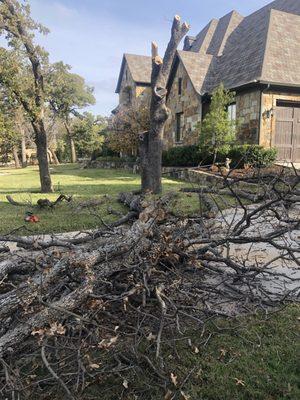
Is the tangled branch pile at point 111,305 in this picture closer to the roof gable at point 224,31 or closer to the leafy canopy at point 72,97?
Answer: the roof gable at point 224,31

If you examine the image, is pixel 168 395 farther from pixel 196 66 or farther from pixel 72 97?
pixel 72 97

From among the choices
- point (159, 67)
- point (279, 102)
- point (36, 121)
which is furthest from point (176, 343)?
point (279, 102)

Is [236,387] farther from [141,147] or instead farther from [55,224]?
[141,147]

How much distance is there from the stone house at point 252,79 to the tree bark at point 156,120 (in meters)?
5.60

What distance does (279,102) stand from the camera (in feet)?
52.6

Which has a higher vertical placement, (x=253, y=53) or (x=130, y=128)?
(x=253, y=53)

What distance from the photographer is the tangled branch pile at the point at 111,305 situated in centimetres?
245

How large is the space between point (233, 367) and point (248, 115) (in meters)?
15.1

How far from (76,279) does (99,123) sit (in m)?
35.7

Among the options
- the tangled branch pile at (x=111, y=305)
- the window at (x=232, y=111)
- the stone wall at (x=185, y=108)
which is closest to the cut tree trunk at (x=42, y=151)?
the tangled branch pile at (x=111, y=305)

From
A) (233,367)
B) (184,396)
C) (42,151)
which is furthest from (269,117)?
(184,396)

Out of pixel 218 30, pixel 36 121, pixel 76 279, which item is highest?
pixel 218 30

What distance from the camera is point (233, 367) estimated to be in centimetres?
270

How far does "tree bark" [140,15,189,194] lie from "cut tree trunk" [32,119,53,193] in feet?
11.5
